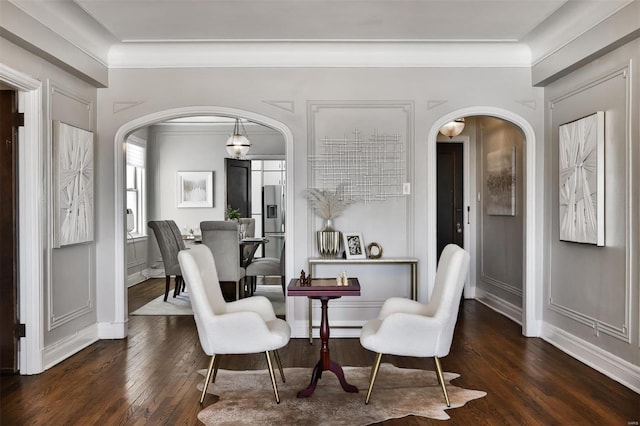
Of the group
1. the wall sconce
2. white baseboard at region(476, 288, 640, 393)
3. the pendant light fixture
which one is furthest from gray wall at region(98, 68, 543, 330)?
the pendant light fixture

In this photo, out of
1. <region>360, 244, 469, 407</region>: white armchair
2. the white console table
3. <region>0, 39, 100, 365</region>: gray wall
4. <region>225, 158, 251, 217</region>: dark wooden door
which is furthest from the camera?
<region>225, 158, 251, 217</region>: dark wooden door

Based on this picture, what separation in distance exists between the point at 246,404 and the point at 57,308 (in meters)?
1.99

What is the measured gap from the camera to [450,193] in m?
6.80

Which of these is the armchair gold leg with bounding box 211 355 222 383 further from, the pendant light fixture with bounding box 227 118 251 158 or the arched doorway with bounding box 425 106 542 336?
the pendant light fixture with bounding box 227 118 251 158

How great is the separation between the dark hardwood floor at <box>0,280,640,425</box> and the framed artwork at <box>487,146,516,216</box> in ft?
4.71

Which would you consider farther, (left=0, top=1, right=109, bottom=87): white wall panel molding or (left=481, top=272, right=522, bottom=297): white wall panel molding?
(left=481, top=272, right=522, bottom=297): white wall panel molding

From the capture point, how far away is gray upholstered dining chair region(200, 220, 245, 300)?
5969mm

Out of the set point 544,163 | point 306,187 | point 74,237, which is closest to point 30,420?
point 74,237

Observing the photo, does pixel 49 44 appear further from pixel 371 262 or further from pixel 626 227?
pixel 626 227

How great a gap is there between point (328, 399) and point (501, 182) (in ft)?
12.0

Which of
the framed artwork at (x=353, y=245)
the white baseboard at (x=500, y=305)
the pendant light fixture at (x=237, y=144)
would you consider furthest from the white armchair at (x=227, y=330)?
the pendant light fixture at (x=237, y=144)

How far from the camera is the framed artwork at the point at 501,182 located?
5.55 meters

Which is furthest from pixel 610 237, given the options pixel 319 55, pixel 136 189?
pixel 136 189

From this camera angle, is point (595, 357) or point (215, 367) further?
point (595, 357)
